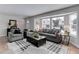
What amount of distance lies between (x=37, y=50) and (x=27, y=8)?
4.87 ft

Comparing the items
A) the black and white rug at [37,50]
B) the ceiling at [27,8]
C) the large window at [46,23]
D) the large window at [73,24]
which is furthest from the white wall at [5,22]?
the large window at [73,24]

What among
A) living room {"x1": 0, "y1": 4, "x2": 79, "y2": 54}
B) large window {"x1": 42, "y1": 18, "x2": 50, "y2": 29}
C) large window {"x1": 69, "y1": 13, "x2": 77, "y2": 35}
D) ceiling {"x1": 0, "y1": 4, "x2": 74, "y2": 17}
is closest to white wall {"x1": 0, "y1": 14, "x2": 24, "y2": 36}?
living room {"x1": 0, "y1": 4, "x2": 79, "y2": 54}

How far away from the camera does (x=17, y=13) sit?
9.34 ft

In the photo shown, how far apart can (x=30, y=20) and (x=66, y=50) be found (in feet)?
5.02

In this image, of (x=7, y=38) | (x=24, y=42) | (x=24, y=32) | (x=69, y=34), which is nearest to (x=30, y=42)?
(x=24, y=42)

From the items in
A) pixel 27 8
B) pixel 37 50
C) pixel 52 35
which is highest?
pixel 27 8

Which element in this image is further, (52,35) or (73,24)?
(52,35)

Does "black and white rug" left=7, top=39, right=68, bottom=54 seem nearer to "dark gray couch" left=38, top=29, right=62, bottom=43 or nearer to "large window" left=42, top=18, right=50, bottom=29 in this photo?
"dark gray couch" left=38, top=29, right=62, bottom=43

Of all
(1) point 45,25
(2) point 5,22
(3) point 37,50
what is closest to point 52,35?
(1) point 45,25

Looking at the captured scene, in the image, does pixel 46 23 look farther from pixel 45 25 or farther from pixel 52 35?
pixel 52 35

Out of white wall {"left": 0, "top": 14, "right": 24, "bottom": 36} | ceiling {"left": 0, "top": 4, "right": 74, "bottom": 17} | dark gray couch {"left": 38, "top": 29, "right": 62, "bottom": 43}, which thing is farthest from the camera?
dark gray couch {"left": 38, "top": 29, "right": 62, "bottom": 43}

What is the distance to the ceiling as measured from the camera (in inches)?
103

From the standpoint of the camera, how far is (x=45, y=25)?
2.94 meters

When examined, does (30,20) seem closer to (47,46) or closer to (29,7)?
(29,7)
